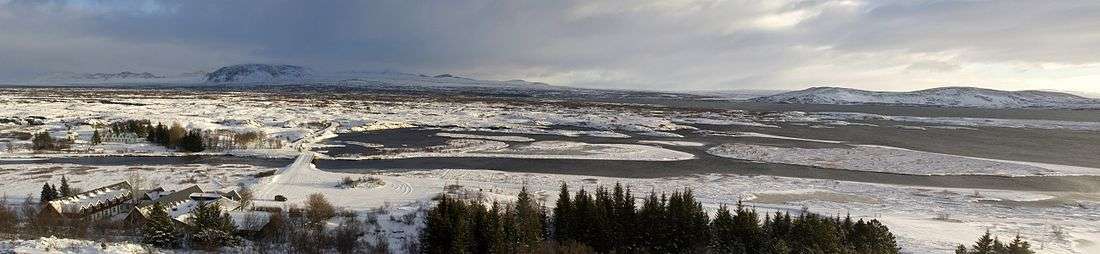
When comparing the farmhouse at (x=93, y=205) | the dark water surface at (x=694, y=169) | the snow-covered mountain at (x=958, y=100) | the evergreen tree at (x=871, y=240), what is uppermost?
the snow-covered mountain at (x=958, y=100)

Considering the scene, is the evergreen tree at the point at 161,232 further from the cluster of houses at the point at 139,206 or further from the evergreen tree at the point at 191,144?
the evergreen tree at the point at 191,144

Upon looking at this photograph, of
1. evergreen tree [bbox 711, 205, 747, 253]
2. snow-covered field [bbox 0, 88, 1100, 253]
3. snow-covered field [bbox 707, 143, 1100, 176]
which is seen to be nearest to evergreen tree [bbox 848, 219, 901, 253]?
snow-covered field [bbox 0, 88, 1100, 253]

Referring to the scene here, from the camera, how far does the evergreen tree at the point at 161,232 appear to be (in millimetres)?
15922

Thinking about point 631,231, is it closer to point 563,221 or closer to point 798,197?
point 563,221

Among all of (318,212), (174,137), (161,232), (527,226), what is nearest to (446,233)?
(527,226)

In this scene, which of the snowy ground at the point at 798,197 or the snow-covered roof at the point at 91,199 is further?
the snow-covered roof at the point at 91,199

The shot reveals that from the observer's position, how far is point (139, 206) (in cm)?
1983

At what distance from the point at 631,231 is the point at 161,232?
12672 mm

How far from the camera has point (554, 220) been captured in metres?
19.0

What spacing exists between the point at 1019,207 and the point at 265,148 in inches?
1562

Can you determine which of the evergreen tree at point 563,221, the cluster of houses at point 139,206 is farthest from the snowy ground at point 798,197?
the evergreen tree at point 563,221

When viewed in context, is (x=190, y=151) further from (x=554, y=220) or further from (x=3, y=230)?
(x=554, y=220)

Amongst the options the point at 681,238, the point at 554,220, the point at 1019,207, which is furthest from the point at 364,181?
the point at 1019,207

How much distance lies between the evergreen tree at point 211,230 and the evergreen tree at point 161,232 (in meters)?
0.42
